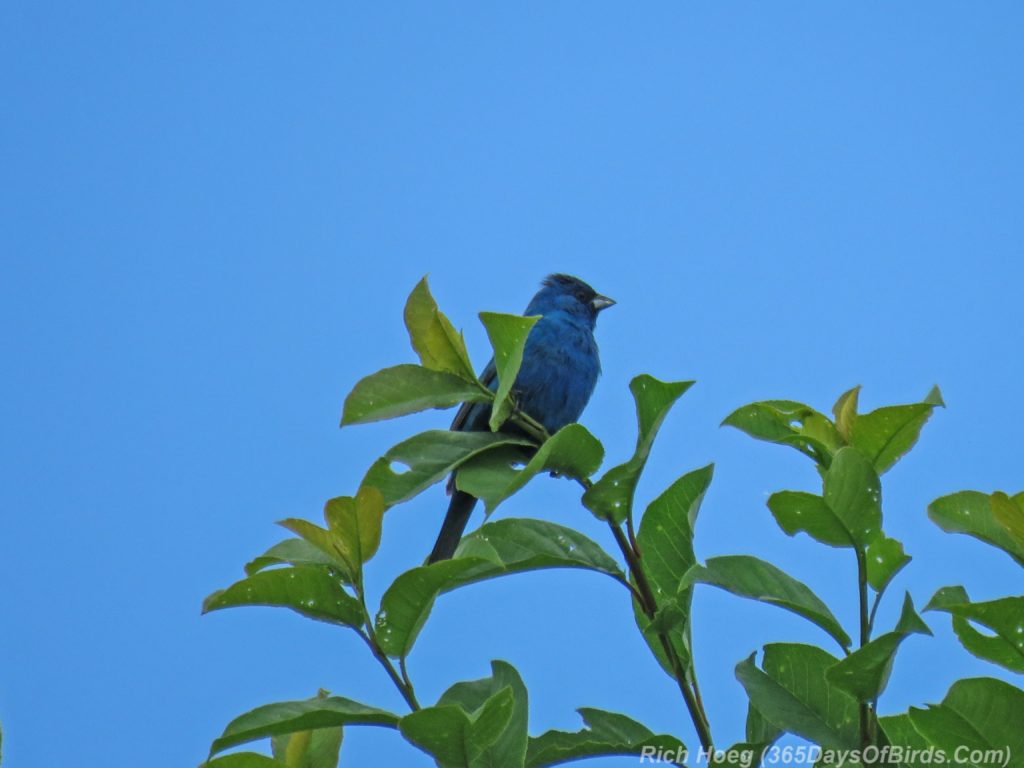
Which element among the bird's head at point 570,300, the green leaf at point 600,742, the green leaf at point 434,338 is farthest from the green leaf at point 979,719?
the bird's head at point 570,300

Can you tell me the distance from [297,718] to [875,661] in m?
0.91

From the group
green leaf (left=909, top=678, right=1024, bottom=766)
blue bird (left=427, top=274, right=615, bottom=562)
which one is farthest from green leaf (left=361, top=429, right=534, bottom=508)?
blue bird (left=427, top=274, right=615, bottom=562)

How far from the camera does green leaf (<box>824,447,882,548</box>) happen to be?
204 cm

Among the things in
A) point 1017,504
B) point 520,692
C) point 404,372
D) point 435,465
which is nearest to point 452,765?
point 520,692

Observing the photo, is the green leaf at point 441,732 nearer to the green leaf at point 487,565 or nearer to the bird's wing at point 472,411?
the green leaf at point 487,565

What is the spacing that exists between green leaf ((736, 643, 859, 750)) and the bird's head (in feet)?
13.6

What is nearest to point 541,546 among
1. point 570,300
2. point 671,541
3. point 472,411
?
point 671,541

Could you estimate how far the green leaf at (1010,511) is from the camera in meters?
1.96

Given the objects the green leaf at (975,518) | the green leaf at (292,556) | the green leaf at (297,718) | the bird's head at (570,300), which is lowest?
the green leaf at (297,718)

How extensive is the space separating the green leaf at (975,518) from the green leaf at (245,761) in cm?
120

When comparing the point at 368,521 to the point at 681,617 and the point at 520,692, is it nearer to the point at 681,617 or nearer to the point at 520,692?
the point at 520,692

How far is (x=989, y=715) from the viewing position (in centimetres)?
190

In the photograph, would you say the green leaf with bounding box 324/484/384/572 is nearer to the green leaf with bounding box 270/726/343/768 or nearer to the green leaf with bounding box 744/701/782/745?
the green leaf with bounding box 270/726/343/768

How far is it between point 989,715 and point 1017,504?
1.09 feet
